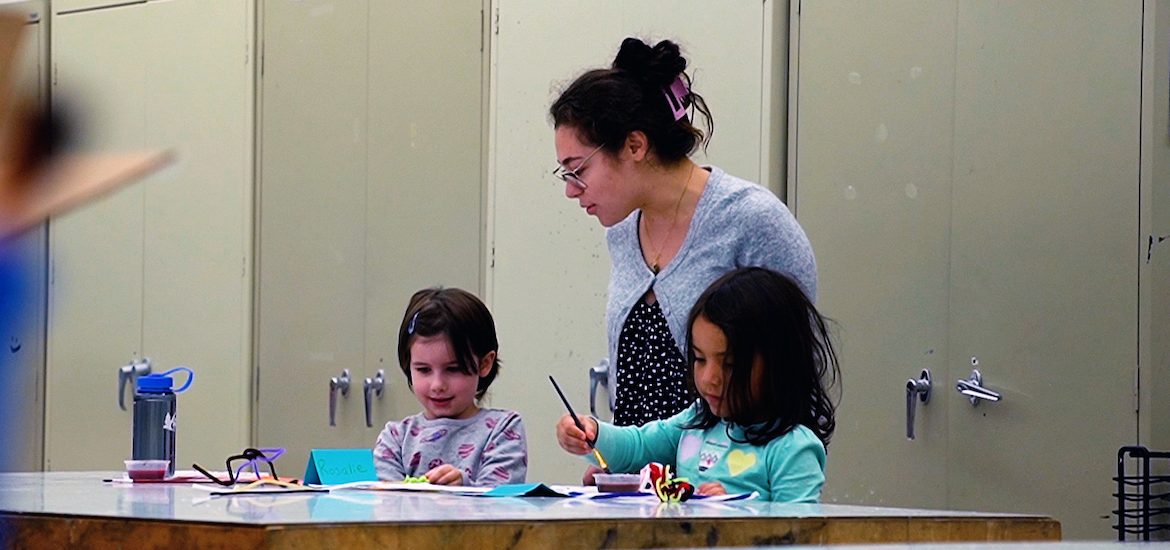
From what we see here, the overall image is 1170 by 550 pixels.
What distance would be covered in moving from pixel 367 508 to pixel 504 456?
3.25 ft

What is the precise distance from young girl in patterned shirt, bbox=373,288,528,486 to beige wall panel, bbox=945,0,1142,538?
3.93 ft

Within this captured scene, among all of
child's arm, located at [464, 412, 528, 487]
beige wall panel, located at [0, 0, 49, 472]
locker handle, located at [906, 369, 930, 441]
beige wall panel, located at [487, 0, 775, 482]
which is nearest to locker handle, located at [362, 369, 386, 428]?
beige wall panel, located at [487, 0, 775, 482]

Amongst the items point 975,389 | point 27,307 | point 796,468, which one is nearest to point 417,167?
point 975,389

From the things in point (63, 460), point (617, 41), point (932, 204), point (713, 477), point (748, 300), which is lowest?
point (63, 460)

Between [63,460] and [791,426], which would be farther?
[63,460]

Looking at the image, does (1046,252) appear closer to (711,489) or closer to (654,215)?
(654,215)

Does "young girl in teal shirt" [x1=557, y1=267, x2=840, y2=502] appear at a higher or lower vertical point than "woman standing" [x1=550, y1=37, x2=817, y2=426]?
lower

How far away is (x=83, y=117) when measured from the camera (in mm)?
273

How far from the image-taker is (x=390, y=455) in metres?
2.38

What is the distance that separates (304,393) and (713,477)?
2492 millimetres

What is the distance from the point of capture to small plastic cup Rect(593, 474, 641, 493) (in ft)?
5.55

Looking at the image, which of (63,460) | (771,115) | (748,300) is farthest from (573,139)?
(63,460)

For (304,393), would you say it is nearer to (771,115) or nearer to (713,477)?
(771,115)

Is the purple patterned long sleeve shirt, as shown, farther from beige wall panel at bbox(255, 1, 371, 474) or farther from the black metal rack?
beige wall panel at bbox(255, 1, 371, 474)
